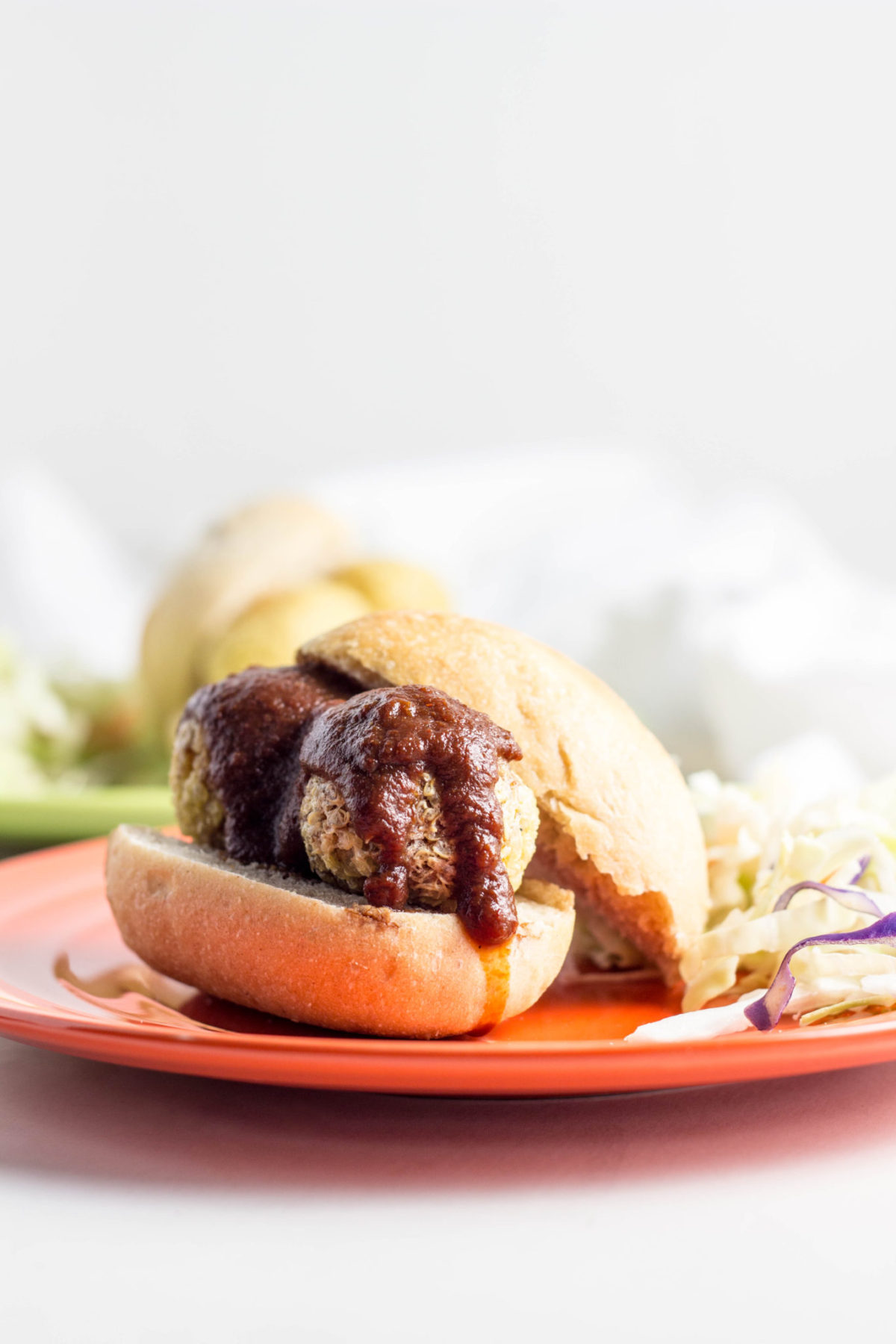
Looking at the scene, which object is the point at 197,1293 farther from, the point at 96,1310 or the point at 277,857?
the point at 277,857

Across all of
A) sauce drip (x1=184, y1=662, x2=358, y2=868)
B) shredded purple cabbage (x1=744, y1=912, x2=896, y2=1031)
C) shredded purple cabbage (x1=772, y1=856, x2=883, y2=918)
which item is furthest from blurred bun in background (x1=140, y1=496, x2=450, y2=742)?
shredded purple cabbage (x1=744, y1=912, x2=896, y2=1031)

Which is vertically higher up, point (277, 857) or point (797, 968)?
point (277, 857)

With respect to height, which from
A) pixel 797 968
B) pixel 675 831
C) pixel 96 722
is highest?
pixel 675 831

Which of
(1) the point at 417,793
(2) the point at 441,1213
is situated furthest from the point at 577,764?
(2) the point at 441,1213

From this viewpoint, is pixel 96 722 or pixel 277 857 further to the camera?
pixel 96 722

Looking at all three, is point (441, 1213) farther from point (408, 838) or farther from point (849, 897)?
point (849, 897)

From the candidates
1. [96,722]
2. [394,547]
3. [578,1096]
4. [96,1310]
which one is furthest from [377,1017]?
[394,547]
